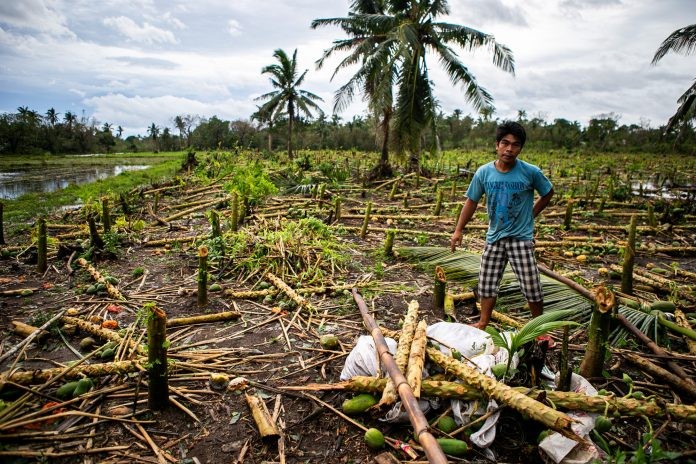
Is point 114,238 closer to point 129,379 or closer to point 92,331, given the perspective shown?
point 92,331

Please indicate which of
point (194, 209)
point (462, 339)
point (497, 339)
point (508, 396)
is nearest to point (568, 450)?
point (508, 396)

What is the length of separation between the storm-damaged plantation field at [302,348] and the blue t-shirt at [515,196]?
863mm

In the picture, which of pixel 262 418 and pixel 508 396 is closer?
pixel 508 396

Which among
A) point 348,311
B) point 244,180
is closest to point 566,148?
point 244,180

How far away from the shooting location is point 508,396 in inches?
81.5

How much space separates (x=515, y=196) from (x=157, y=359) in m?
2.97

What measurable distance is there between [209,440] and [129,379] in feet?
3.04

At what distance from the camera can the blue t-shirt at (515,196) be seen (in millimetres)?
3088

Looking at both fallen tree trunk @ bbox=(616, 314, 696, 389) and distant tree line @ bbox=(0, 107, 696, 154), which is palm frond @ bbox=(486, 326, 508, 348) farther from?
distant tree line @ bbox=(0, 107, 696, 154)

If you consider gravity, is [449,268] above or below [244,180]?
below

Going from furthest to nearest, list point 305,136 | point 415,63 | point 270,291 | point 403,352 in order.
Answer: point 305,136
point 415,63
point 270,291
point 403,352

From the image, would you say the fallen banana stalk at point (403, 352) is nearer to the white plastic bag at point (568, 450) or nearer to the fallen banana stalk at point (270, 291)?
the white plastic bag at point (568, 450)

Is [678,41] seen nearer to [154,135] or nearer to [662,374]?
[662,374]

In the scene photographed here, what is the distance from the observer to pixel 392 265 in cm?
551
